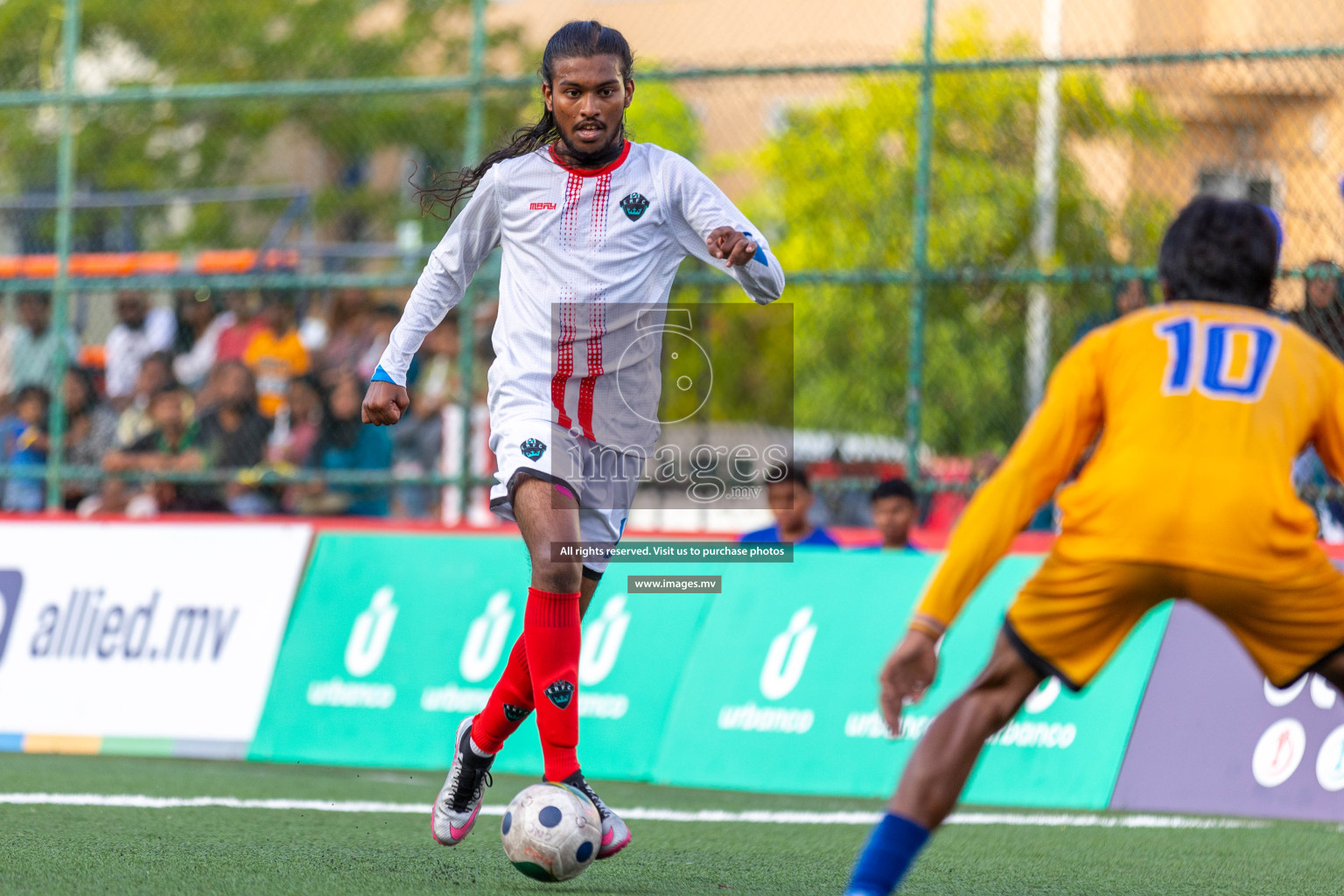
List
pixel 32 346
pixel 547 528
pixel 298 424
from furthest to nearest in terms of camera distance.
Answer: pixel 32 346, pixel 298 424, pixel 547 528

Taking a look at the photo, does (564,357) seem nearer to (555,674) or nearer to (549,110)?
(549,110)

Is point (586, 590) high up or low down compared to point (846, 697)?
up

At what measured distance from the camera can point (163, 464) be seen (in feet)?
35.3

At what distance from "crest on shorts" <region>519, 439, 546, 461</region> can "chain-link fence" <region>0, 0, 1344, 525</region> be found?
3.51 m

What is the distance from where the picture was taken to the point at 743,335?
19641 mm

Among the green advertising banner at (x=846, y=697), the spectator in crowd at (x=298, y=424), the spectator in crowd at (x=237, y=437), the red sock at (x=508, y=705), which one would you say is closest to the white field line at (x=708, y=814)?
the green advertising banner at (x=846, y=697)

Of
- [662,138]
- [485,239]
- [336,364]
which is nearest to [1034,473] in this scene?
[485,239]

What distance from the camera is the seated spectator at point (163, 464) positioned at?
35.4 ft

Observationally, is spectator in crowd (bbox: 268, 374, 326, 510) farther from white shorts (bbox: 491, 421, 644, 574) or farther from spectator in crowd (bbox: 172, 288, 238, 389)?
white shorts (bbox: 491, 421, 644, 574)

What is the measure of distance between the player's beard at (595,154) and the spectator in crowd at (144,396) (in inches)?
265

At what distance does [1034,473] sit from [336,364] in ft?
27.6

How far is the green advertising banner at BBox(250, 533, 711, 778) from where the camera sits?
817 centimetres

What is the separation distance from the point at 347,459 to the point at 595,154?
5966 millimetres

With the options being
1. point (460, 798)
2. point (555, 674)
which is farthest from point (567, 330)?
point (460, 798)
